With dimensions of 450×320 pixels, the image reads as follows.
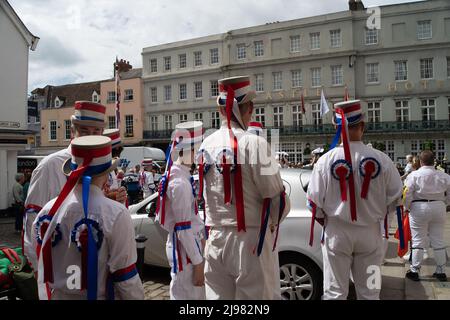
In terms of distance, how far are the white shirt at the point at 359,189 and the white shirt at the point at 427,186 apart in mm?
2747

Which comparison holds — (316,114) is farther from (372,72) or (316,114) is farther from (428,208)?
(428,208)

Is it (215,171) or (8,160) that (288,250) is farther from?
(8,160)

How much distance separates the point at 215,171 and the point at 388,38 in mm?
36302

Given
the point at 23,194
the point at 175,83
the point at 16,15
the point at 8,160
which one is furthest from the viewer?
the point at 175,83

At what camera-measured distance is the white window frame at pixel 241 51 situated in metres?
39.2

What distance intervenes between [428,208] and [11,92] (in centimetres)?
1706

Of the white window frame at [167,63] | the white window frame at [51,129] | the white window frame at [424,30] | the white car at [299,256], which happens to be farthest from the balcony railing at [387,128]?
the white car at [299,256]

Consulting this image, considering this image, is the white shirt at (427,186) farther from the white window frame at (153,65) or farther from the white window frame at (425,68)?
the white window frame at (153,65)

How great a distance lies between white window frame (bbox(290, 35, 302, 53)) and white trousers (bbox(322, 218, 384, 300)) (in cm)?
3598

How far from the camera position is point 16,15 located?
17.5 metres

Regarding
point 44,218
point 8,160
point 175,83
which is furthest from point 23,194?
point 175,83

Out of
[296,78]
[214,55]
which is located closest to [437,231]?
[296,78]

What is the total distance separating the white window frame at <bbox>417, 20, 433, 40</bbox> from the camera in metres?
33.2
